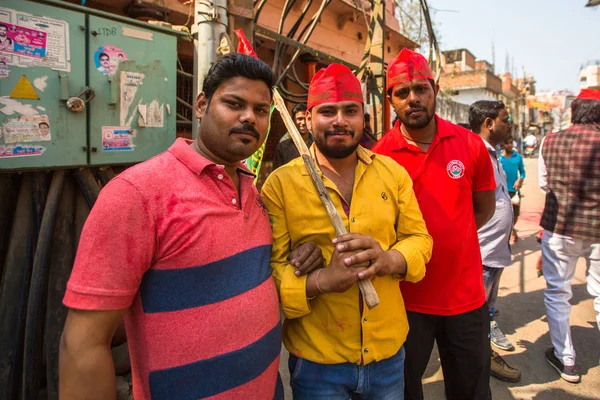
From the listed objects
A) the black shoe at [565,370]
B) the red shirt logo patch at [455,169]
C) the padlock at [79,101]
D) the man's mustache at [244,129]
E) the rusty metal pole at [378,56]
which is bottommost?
the black shoe at [565,370]

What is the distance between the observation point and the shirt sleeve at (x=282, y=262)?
53.8 inches

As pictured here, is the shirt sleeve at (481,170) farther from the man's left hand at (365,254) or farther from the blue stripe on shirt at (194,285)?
the blue stripe on shirt at (194,285)

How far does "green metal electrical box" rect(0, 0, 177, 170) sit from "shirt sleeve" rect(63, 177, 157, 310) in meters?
1.33

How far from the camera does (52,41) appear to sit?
199cm

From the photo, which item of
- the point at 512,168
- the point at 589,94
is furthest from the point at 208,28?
Answer: the point at 512,168

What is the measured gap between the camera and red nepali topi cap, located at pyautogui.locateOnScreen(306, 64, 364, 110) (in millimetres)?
1616

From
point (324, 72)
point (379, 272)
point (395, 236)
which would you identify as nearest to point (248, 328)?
point (379, 272)

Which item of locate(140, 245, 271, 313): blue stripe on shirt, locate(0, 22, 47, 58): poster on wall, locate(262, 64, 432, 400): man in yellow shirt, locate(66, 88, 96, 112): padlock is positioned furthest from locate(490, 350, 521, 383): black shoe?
locate(0, 22, 47, 58): poster on wall

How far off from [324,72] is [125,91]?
53.9 inches

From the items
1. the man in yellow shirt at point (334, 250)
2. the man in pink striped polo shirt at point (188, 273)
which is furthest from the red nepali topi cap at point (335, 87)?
the man in pink striped polo shirt at point (188, 273)

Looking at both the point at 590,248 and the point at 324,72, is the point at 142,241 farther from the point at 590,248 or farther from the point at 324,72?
the point at 590,248

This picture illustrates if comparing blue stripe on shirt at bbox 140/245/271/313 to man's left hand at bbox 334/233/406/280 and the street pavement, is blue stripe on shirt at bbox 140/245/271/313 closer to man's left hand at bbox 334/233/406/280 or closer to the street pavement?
man's left hand at bbox 334/233/406/280

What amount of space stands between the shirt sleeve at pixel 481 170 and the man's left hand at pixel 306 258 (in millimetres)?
1200

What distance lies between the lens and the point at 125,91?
232 centimetres
